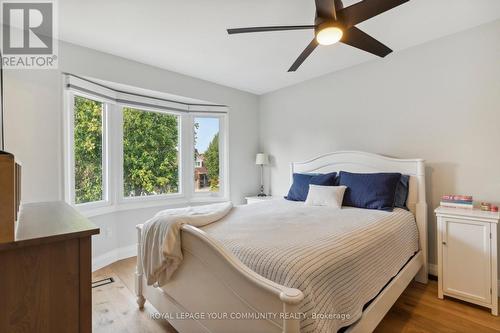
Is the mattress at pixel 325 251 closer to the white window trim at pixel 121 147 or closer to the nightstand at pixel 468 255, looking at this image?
the nightstand at pixel 468 255

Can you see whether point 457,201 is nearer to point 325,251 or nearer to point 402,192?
point 402,192

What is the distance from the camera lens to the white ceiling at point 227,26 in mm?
2016

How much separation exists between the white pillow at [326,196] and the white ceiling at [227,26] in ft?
5.10

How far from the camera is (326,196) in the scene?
2693mm

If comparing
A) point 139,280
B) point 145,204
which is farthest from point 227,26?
point 145,204

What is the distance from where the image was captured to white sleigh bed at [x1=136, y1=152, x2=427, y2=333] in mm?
1029

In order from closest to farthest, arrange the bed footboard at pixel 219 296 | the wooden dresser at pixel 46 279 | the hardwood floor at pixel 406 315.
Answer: the wooden dresser at pixel 46 279 < the bed footboard at pixel 219 296 < the hardwood floor at pixel 406 315

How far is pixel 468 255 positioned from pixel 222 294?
7.02 feet

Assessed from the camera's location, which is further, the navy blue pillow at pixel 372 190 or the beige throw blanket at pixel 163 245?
the navy blue pillow at pixel 372 190

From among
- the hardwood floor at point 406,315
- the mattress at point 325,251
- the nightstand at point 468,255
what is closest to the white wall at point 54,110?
the hardwood floor at point 406,315

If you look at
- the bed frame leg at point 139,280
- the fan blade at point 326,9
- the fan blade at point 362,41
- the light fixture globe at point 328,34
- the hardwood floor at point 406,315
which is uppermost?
the fan blade at point 326,9

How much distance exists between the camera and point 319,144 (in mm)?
3627

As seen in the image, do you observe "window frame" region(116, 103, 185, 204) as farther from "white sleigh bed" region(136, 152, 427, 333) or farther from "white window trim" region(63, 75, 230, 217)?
"white sleigh bed" region(136, 152, 427, 333)

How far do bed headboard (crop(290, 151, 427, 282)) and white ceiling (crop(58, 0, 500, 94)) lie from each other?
47.4 inches
